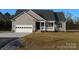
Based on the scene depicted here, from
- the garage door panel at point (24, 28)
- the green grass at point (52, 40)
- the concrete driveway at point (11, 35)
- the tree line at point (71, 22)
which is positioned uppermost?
the tree line at point (71, 22)

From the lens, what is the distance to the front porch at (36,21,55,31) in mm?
16562

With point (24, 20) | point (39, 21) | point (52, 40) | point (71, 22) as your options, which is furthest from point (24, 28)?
point (71, 22)

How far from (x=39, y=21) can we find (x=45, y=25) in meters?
0.09

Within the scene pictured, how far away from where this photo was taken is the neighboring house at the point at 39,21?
16.6m

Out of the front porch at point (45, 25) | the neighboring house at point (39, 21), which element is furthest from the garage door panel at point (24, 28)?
the front porch at point (45, 25)

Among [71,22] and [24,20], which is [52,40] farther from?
[24,20]

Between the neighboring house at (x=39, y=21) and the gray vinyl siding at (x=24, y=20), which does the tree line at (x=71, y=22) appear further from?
the gray vinyl siding at (x=24, y=20)

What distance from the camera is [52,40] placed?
16.6 m

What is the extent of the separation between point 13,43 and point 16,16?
1.12 ft

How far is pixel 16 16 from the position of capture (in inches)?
653

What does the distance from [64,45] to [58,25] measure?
0.26m

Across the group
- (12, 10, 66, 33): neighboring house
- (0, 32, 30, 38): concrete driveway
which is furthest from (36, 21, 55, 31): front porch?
(0, 32, 30, 38): concrete driveway

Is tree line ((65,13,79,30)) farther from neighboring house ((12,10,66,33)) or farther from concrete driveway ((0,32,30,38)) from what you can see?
concrete driveway ((0,32,30,38))

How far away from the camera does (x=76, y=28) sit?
54.4 feet
